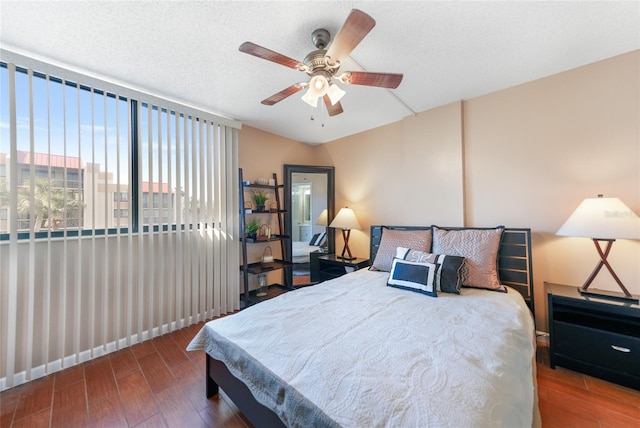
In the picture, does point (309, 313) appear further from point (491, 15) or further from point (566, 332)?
point (491, 15)

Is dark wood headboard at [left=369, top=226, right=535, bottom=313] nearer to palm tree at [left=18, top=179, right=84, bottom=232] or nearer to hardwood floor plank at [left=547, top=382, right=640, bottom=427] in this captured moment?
hardwood floor plank at [left=547, top=382, right=640, bottom=427]

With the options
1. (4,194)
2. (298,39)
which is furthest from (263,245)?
(298,39)

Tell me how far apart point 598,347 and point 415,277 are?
1322 millimetres

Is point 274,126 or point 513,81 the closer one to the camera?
point 513,81

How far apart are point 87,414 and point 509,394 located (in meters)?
2.41

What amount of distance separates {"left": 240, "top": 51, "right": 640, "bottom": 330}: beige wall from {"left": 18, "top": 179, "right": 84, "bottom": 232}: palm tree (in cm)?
185

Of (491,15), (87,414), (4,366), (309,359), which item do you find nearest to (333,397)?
(309,359)

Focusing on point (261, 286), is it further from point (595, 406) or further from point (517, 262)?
point (595, 406)

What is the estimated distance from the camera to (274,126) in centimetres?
352

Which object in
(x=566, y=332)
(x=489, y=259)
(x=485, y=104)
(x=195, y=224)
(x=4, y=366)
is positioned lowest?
(x=4, y=366)

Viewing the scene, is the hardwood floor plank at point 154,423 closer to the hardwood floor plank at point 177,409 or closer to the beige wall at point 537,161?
the hardwood floor plank at point 177,409

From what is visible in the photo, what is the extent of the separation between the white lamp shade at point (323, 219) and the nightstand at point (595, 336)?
8.90 feet

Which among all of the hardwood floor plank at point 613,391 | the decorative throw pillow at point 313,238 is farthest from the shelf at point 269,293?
the hardwood floor plank at point 613,391

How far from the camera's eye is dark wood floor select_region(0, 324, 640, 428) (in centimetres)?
153
